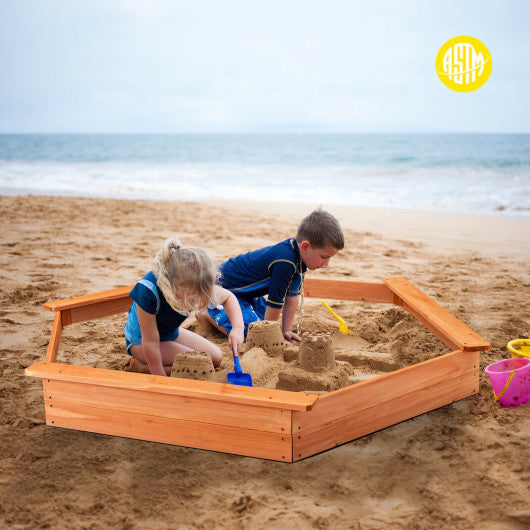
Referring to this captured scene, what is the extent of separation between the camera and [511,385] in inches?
92.7

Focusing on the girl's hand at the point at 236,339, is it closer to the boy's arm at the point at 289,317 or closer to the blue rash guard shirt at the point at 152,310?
the blue rash guard shirt at the point at 152,310

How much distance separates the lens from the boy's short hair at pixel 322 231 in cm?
279

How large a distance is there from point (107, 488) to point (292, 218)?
623 cm

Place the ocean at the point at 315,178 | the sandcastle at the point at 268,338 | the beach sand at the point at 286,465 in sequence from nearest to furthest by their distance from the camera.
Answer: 1. the beach sand at the point at 286,465
2. the sandcastle at the point at 268,338
3. the ocean at the point at 315,178

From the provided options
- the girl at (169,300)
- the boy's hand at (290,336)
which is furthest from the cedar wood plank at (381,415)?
the boy's hand at (290,336)

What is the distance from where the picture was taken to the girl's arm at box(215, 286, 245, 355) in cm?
249

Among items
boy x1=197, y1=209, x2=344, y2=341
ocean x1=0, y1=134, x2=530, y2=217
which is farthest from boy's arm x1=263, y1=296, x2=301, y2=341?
ocean x1=0, y1=134, x2=530, y2=217

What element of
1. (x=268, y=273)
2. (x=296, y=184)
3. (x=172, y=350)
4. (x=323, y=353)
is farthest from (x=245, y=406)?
(x=296, y=184)

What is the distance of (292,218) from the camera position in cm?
784

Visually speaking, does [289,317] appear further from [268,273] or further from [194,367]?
[194,367]

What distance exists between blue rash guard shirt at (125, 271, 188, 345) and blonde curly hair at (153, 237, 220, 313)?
9cm

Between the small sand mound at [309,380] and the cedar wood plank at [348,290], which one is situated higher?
the cedar wood plank at [348,290]

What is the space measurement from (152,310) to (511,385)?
1620 mm

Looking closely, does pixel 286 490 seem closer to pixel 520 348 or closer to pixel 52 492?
pixel 52 492
